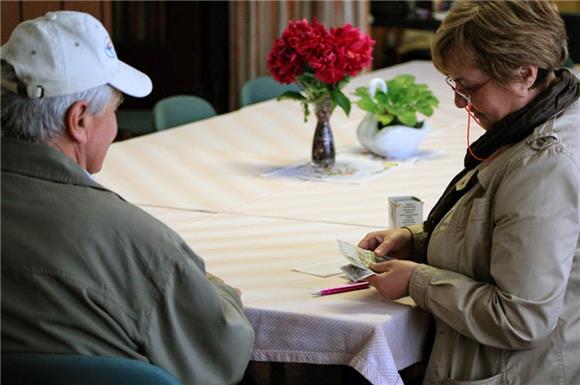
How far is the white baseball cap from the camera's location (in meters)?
1.82

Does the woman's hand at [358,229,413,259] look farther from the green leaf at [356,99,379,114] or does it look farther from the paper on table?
the green leaf at [356,99,379,114]

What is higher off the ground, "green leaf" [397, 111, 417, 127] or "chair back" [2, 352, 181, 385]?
"chair back" [2, 352, 181, 385]

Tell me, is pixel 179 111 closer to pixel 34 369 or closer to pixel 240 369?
pixel 240 369

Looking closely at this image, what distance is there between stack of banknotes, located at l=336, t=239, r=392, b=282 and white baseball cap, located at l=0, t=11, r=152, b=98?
653 millimetres

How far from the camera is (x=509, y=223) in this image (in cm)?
201

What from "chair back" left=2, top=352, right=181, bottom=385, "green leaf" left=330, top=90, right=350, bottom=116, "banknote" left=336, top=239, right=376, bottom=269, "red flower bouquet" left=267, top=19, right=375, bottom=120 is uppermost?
"red flower bouquet" left=267, top=19, right=375, bottom=120

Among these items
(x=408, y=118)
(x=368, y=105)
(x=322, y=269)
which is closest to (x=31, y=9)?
(x=368, y=105)

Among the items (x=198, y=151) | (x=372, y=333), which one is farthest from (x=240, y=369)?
(x=198, y=151)

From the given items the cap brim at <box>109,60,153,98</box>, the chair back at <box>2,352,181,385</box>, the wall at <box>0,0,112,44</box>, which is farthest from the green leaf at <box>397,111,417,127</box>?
the wall at <box>0,0,112,44</box>

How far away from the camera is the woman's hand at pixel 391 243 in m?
2.46

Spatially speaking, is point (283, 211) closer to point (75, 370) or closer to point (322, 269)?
point (322, 269)

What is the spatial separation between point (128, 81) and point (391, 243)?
79 cm

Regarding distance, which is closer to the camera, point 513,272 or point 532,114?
point 513,272

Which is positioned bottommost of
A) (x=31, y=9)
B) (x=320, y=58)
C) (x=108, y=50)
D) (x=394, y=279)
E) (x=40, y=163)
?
(x=31, y=9)
